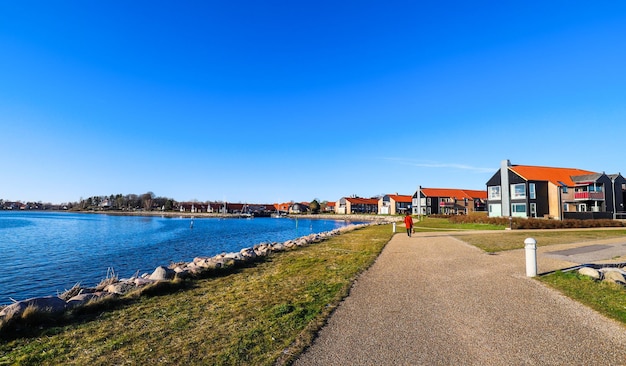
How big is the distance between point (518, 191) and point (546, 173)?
646 centimetres

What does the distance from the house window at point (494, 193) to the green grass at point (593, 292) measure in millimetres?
42836

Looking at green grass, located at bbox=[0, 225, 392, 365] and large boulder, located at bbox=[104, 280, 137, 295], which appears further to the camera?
large boulder, located at bbox=[104, 280, 137, 295]

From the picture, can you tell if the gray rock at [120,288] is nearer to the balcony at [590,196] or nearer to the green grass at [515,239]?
the green grass at [515,239]

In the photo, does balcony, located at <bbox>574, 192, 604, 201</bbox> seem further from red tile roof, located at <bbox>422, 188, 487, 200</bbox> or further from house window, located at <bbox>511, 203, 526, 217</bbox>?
red tile roof, located at <bbox>422, 188, 487, 200</bbox>

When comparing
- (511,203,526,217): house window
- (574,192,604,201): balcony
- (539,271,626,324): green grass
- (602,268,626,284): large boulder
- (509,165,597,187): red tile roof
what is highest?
(509,165,597,187): red tile roof

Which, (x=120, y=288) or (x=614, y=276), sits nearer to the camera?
(x=120, y=288)

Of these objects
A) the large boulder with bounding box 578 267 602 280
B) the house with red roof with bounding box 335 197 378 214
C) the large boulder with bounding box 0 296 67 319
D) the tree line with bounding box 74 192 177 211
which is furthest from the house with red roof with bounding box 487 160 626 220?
the tree line with bounding box 74 192 177 211

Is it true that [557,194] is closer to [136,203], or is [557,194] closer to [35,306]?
[35,306]

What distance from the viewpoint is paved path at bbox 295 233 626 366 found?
445 cm

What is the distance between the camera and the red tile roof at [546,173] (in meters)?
44.2

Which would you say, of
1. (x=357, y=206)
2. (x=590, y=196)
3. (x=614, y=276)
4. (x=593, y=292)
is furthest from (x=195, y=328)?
(x=357, y=206)

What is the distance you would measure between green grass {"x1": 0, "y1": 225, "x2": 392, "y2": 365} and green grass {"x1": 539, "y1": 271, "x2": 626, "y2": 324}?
16.9 ft

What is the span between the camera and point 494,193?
158 ft

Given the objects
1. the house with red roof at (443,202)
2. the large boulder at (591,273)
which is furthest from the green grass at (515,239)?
the house with red roof at (443,202)
